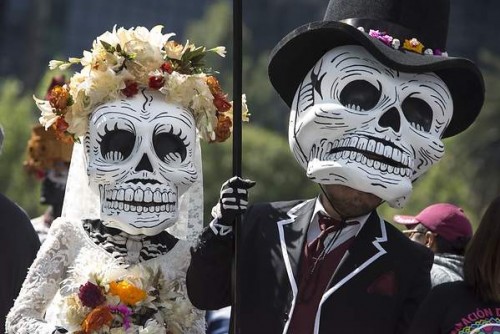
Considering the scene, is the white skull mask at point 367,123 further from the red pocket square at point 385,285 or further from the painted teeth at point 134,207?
the painted teeth at point 134,207

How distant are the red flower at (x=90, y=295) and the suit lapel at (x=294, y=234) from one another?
33.7 inches

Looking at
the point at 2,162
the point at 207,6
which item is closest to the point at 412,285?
the point at 2,162

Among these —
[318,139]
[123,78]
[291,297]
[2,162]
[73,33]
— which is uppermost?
[73,33]

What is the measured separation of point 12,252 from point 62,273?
71 cm

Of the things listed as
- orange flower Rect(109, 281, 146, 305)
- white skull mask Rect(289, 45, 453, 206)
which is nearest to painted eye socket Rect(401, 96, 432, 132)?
white skull mask Rect(289, 45, 453, 206)

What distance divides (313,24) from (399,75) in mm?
420

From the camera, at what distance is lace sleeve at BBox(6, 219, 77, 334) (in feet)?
20.4

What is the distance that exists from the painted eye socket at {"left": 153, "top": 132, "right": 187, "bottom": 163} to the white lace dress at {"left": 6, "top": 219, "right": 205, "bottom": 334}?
403 millimetres

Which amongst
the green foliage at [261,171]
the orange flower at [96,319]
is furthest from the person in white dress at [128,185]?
the green foliage at [261,171]

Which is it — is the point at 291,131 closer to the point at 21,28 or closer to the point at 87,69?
the point at 87,69

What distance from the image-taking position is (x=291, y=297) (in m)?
5.86

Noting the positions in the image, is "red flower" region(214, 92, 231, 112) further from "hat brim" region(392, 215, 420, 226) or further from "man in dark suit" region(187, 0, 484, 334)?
"hat brim" region(392, 215, 420, 226)

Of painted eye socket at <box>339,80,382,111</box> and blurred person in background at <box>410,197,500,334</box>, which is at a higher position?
painted eye socket at <box>339,80,382,111</box>

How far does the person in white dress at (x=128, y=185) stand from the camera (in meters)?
6.24
